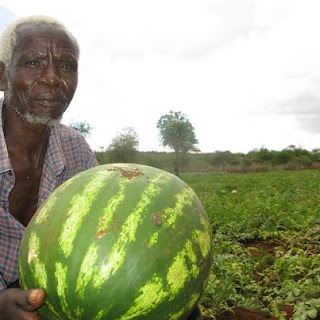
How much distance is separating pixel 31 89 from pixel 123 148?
177ft

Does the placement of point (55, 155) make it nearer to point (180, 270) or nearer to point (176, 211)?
point (176, 211)

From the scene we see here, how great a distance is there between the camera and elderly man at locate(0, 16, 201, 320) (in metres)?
2.71

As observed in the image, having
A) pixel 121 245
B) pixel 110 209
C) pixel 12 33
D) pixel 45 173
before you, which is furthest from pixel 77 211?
pixel 12 33

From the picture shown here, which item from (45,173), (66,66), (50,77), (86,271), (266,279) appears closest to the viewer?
(86,271)

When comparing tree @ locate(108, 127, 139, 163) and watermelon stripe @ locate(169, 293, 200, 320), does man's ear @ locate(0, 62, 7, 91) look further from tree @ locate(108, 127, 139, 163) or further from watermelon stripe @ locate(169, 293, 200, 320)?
tree @ locate(108, 127, 139, 163)

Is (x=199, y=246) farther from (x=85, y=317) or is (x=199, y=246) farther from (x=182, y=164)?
(x=182, y=164)

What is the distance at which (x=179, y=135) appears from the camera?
6650 cm

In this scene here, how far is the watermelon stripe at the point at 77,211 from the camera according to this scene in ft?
5.20

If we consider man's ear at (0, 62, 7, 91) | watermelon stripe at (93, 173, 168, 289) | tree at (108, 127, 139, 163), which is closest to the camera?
watermelon stripe at (93, 173, 168, 289)

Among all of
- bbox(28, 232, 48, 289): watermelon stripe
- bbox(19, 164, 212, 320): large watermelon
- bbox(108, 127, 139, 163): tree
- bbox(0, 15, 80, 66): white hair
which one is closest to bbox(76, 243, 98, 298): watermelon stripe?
bbox(19, 164, 212, 320): large watermelon

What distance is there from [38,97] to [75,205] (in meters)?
1.28

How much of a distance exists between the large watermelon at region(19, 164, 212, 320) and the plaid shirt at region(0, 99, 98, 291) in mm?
945

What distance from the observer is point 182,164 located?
66.2 m

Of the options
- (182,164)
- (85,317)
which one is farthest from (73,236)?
(182,164)
